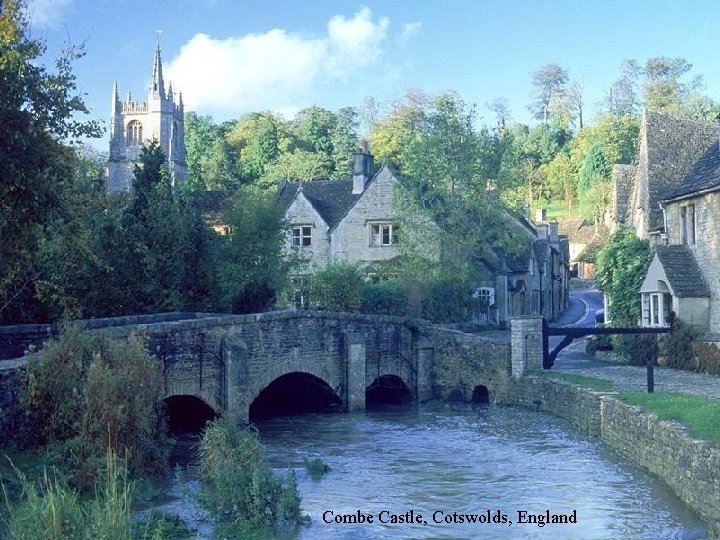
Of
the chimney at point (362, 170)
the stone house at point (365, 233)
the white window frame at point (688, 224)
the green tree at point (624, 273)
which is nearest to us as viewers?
the white window frame at point (688, 224)

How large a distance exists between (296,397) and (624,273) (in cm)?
1303

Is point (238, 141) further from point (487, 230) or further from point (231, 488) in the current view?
point (231, 488)

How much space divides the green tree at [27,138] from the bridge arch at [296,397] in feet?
39.9

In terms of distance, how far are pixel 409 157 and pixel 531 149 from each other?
70.1m

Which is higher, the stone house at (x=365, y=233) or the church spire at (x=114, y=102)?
the church spire at (x=114, y=102)

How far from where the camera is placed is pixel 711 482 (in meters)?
16.1

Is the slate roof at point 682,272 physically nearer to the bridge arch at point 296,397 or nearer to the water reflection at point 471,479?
the water reflection at point 471,479

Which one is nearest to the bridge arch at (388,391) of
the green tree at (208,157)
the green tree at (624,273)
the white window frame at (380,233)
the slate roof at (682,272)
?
the green tree at (624,273)

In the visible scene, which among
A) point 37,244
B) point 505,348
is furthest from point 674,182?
point 37,244

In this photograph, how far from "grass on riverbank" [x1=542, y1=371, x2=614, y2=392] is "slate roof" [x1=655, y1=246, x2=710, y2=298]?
203 inches

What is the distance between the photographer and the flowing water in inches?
650

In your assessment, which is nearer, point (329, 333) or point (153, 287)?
point (329, 333)

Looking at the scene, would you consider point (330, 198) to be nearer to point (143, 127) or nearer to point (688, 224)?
point (688, 224)

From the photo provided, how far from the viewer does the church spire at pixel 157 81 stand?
110 meters
